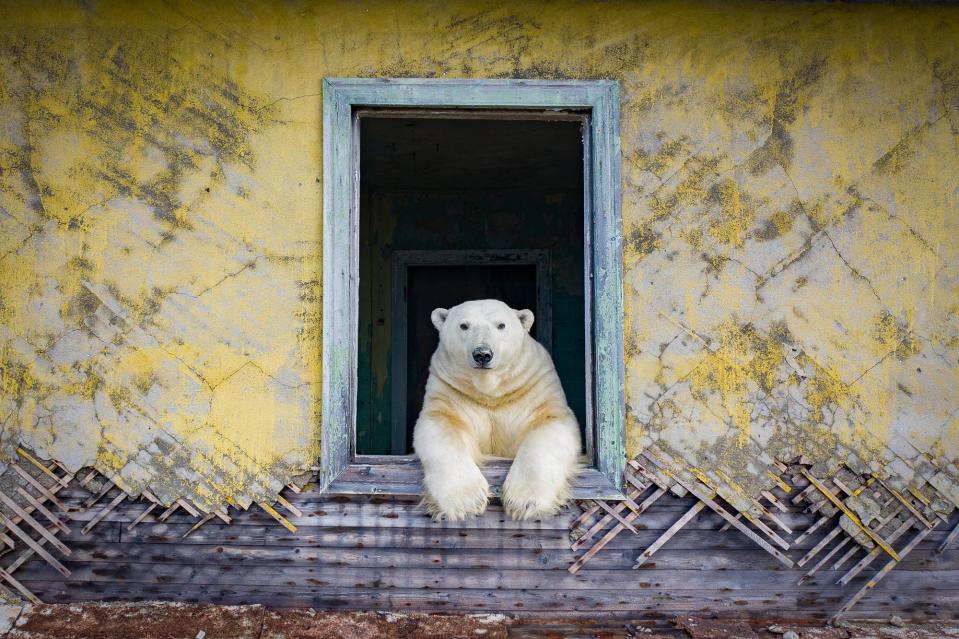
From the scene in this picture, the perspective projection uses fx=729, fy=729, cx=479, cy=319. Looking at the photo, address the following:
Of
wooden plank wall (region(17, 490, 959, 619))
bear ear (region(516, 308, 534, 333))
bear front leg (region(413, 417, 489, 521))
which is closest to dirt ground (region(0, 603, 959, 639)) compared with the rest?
wooden plank wall (region(17, 490, 959, 619))

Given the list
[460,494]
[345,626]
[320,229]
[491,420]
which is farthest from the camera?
[491,420]

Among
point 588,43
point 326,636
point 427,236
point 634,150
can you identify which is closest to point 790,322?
point 634,150

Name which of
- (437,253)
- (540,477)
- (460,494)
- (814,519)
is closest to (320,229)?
(460,494)

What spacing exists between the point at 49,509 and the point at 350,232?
1663 millimetres

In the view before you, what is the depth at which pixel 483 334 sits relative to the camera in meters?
3.09

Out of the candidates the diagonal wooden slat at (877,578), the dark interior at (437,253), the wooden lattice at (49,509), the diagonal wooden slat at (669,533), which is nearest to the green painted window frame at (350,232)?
the diagonal wooden slat at (669,533)

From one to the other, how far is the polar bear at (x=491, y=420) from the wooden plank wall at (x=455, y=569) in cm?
21

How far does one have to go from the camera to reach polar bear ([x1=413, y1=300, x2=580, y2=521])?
9.16 ft

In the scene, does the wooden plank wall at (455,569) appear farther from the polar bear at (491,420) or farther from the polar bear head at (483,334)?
the polar bear head at (483,334)

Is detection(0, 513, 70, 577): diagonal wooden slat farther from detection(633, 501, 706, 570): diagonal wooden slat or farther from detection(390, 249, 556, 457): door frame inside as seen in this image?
detection(390, 249, 556, 457): door frame inside

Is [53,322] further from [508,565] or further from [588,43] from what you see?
[588,43]

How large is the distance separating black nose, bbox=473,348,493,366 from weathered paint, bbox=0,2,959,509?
1.93ft

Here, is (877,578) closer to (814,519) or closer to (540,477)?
(814,519)

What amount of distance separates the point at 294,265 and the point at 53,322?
1.02m
